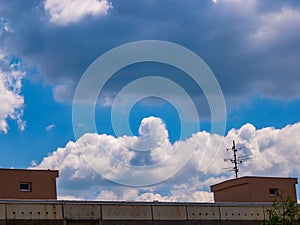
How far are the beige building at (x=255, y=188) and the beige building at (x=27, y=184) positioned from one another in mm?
14404

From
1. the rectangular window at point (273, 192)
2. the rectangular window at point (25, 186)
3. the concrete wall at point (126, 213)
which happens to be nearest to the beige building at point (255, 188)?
the rectangular window at point (273, 192)

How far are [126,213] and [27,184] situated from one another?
12176mm

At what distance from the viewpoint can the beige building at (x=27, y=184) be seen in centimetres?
5281

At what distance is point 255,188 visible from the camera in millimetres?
58344

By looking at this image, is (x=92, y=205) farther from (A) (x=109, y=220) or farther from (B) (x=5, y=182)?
(B) (x=5, y=182)

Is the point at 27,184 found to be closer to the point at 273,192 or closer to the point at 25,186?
the point at 25,186

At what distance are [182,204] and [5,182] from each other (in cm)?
1375

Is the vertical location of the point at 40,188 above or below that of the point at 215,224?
above

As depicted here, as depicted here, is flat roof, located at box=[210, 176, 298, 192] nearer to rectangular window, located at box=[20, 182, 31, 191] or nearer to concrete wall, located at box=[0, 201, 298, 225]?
concrete wall, located at box=[0, 201, 298, 225]

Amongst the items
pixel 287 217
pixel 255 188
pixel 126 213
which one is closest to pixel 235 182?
pixel 255 188

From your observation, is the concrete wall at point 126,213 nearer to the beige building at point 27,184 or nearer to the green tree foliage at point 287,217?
the green tree foliage at point 287,217

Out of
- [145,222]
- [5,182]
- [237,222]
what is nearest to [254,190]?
[237,222]

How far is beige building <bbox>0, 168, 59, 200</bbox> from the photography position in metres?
52.8

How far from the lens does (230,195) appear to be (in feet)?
199
